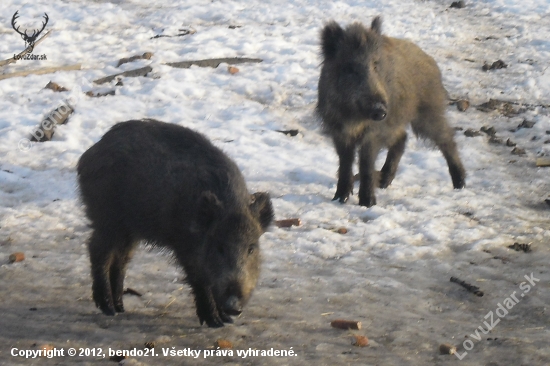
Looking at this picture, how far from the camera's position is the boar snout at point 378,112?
666 centimetres

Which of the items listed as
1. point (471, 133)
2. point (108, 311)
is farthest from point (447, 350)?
point (471, 133)

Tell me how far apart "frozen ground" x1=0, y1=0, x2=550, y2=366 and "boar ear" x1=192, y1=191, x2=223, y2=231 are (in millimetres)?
693

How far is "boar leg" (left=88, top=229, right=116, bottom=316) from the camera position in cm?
449

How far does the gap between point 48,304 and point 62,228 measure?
1618 mm

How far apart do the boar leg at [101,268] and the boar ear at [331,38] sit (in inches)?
144

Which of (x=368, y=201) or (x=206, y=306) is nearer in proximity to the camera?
(x=206, y=306)

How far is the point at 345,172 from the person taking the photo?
7211 millimetres

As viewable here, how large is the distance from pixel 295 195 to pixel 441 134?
1971mm

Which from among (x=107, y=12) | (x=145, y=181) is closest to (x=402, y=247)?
(x=145, y=181)

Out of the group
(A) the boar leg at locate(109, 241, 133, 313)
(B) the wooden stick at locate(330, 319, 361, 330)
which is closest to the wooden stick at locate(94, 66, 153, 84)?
(A) the boar leg at locate(109, 241, 133, 313)

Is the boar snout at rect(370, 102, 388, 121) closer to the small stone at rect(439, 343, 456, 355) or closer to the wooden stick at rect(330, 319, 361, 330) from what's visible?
the wooden stick at rect(330, 319, 361, 330)

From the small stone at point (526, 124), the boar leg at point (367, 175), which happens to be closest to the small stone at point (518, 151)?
the small stone at point (526, 124)

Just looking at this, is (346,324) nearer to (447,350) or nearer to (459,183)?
(447,350)

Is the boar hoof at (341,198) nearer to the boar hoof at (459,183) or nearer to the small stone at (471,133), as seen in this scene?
the boar hoof at (459,183)
